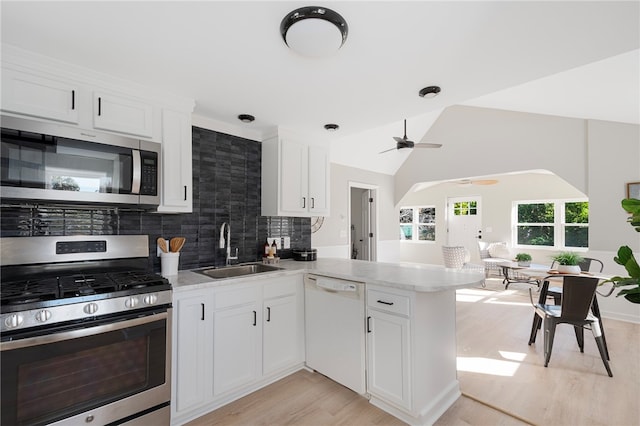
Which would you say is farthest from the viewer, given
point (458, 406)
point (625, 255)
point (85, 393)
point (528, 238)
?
point (528, 238)

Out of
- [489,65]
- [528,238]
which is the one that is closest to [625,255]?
[489,65]

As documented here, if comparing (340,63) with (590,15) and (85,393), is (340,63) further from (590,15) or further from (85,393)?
(85,393)

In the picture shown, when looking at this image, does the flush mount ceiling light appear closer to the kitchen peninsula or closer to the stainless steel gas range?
the kitchen peninsula

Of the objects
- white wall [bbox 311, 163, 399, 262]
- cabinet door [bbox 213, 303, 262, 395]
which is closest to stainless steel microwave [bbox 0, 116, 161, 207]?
cabinet door [bbox 213, 303, 262, 395]

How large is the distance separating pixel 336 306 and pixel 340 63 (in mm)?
1798

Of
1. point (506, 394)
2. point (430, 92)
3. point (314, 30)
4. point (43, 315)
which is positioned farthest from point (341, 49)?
point (506, 394)

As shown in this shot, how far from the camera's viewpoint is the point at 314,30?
1461 mm

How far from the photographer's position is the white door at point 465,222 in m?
7.67

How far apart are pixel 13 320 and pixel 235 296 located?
3.86ft

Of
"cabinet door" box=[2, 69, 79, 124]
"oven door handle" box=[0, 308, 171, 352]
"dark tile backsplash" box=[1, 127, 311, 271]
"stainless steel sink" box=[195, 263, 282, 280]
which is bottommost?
"oven door handle" box=[0, 308, 171, 352]

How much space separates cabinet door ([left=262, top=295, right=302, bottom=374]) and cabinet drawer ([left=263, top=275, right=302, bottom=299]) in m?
0.05

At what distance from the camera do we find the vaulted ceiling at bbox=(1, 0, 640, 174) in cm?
139

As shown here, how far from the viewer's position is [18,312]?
1376 mm

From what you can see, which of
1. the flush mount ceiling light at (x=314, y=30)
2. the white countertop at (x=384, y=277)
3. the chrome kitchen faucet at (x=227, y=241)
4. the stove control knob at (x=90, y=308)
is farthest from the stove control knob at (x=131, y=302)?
the flush mount ceiling light at (x=314, y=30)
